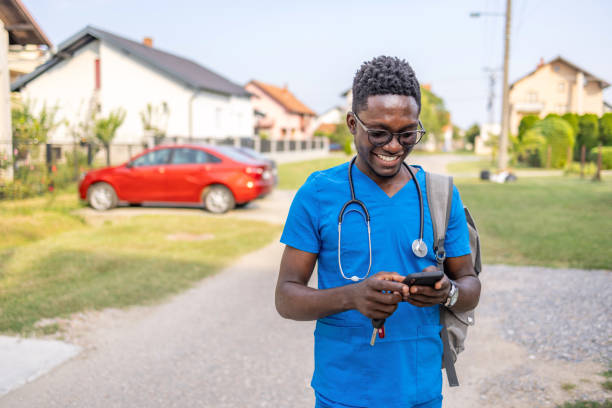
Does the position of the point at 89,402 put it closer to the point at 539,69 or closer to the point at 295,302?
the point at 295,302

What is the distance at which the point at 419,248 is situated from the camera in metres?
1.92

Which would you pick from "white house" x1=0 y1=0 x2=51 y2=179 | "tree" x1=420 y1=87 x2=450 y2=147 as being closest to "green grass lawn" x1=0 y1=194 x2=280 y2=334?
"white house" x1=0 y1=0 x2=51 y2=179

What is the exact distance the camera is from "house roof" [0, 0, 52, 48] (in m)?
15.6

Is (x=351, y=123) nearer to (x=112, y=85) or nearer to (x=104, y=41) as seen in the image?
(x=112, y=85)

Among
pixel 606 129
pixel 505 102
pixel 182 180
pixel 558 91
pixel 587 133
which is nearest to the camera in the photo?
pixel 182 180

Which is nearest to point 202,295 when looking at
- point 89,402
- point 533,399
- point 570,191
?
point 89,402

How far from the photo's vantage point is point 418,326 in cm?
197

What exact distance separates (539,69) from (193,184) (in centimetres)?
5448

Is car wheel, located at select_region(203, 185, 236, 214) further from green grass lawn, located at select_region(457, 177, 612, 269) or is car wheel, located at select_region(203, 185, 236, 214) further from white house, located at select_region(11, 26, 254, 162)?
white house, located at select_region(11, 26, 254, 162)

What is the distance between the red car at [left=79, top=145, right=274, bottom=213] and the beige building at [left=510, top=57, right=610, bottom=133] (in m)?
49.8

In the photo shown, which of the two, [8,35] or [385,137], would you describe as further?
[8,35]

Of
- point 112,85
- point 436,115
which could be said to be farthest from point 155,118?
point 436,115

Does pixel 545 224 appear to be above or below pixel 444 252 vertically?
below

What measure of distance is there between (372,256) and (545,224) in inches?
426
